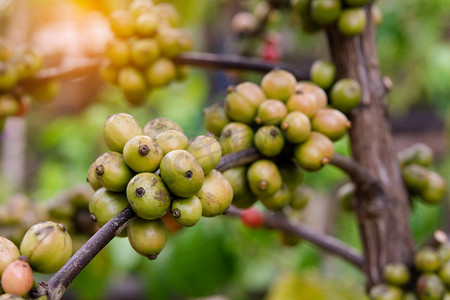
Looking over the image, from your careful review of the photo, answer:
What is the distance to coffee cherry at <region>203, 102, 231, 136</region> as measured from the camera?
734 mm

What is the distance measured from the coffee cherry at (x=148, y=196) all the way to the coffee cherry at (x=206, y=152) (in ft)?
0.19

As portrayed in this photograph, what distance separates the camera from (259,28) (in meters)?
1.45

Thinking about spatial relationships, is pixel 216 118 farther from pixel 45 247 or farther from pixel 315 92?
pixel 45 247

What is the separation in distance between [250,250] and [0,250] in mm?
1409

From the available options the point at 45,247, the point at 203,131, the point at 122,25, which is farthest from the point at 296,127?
the point at 203,131

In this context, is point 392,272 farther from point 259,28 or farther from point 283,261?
point 283,261

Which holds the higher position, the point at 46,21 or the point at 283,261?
the point at 46,21

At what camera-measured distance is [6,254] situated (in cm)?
47

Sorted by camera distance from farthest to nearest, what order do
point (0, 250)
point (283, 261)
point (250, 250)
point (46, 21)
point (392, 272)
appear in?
point (46, 21), point (283, 261), point (250, 250), point (392, 272), point (0, 250)

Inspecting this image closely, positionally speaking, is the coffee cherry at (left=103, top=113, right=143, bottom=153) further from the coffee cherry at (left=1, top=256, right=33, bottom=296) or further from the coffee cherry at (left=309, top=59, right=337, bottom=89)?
the coffee cherry at (left=309, top=59, right=337, bottom=89)

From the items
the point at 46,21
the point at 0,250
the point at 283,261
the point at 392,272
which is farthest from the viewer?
the point at 46,21

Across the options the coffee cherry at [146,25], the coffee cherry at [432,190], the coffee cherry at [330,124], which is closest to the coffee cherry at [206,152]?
the coffee cherry at [330,124]


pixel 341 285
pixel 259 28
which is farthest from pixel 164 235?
pixel 259 28

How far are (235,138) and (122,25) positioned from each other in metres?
0.42
